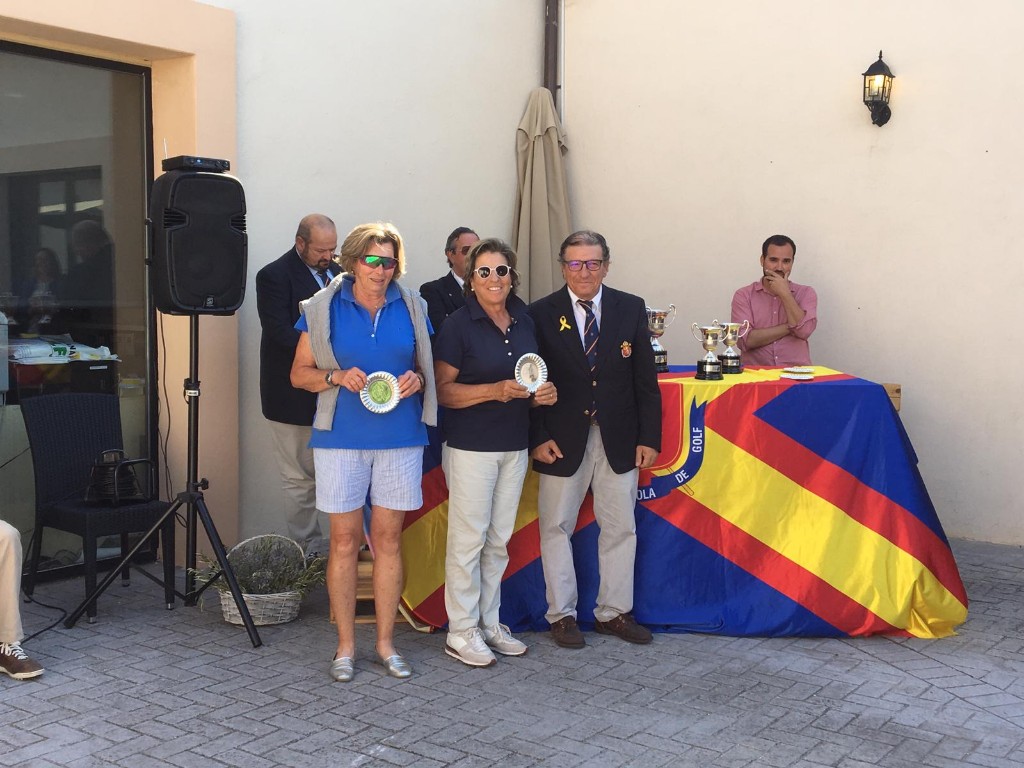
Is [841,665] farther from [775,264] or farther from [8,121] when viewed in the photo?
[8,121]

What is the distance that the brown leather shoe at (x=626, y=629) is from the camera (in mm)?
5012

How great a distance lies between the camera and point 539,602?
17.1ft

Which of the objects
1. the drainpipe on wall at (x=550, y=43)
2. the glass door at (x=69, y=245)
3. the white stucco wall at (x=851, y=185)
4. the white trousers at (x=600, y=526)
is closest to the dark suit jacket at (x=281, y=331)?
the glass door at (x=69, y=245)

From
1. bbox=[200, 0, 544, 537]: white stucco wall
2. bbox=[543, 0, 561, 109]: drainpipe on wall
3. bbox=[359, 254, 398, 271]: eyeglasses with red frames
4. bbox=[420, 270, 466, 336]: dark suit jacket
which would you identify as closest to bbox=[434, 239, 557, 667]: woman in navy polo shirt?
bbox=[359, 254, 398, 271]: eyeglasses with red frames

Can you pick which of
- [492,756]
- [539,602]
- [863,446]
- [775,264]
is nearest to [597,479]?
[539,602]

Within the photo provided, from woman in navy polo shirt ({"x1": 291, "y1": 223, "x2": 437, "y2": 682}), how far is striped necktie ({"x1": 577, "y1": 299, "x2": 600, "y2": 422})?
2.51 feet

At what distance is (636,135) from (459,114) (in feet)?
4.49

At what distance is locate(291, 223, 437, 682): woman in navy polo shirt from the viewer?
4465mm

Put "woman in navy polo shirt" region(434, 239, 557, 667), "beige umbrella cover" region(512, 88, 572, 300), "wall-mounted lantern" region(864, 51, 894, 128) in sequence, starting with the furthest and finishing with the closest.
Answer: "beige umbrella cover" region(512, 88, 572, 300), "wall-mounted lantern" region(864, 51, 894, 128), "woman in navy polo shirt" region(434, 239, 557, 667)

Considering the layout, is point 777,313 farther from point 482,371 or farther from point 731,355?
point 482,371

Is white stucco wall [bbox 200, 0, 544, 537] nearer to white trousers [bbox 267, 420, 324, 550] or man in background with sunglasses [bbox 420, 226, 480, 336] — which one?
white trousers [bbox 267, 420, 324, 550]

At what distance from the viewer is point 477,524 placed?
4.70 m

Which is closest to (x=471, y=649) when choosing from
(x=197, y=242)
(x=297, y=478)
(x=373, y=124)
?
(x=297, y=478)

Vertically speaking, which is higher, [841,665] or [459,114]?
[459,114]
